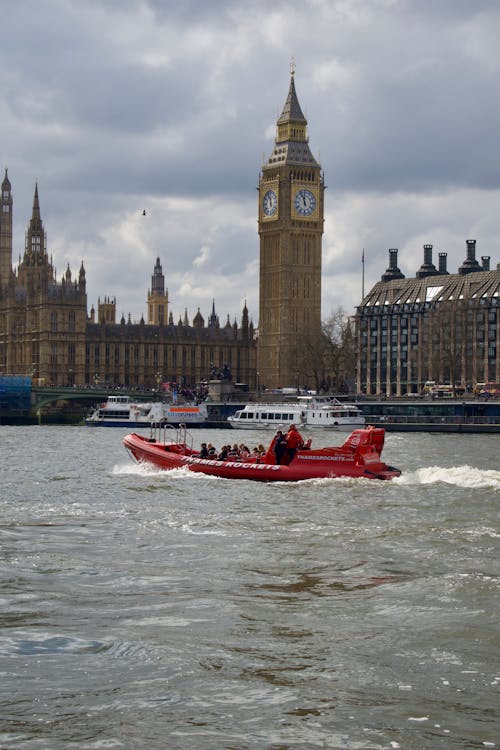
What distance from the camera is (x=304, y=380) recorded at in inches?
7254

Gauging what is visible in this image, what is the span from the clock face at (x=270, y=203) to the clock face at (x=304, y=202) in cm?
303

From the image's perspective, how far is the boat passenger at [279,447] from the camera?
5434cm

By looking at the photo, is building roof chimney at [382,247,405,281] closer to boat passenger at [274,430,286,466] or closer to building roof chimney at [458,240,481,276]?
building roof chimney at [458,240,481,276]

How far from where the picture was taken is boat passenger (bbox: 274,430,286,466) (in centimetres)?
5434

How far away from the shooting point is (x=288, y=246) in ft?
621

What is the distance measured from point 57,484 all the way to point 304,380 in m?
130

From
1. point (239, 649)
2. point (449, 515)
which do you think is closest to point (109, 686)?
point (239, 649)

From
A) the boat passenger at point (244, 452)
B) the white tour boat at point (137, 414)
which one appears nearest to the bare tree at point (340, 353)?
the white tour boat at point (137, 414)

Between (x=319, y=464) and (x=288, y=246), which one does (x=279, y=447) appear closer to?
(x=319, y=464)

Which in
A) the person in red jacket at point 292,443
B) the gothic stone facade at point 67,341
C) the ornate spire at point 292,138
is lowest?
the person in red jacket at point 292,443

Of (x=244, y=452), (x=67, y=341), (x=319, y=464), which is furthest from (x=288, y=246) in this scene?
(x=319, y=464)

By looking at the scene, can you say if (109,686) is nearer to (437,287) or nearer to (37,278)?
(437,287)

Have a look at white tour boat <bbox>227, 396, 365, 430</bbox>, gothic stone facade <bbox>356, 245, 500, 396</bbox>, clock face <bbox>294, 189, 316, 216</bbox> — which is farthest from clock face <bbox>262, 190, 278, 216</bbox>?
white tour boat <bbox>227, 396, 365, 430</bbox>

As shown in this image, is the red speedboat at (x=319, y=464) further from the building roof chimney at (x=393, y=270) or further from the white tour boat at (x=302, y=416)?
the building roof chimney at (x=393, y=270)
